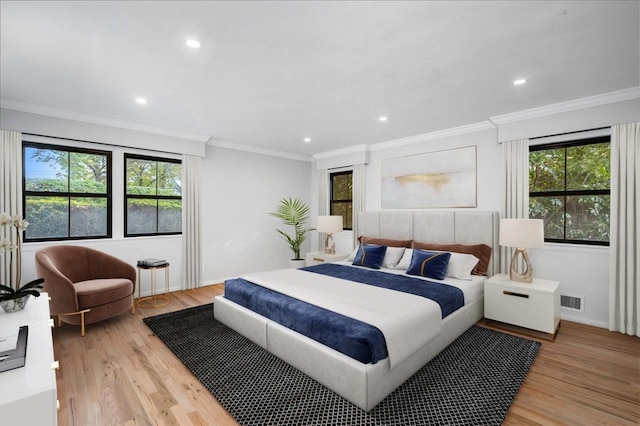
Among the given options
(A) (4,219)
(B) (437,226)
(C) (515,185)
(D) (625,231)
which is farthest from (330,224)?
(A) (4,219)

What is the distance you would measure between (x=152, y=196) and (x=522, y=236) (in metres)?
5.16

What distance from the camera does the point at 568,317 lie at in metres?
3.65

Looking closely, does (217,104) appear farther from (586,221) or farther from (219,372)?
(586,221)

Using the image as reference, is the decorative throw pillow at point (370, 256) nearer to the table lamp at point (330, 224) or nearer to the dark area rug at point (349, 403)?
the table lamp at point (330, 224)

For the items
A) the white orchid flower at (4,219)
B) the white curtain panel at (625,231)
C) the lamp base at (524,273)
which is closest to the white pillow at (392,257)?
the lamp base at (524,273)

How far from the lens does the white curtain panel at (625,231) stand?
3166 mm

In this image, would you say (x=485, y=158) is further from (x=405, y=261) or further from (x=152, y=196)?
(x=152, y=196)

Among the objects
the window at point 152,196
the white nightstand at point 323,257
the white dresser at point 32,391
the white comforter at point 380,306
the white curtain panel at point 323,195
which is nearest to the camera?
the white dresser at point 32,391

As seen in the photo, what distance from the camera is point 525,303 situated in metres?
3.28

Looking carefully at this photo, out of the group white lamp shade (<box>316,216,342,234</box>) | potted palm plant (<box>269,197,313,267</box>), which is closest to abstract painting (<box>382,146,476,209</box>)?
white lamp shade (<box>316,216,342,234</box>)

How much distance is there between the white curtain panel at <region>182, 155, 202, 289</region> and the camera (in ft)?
16.4

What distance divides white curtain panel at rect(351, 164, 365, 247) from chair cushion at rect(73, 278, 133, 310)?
367cm

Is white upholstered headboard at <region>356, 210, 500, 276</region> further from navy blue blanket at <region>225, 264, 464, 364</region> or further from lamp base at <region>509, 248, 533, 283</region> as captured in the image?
navy blue blanket at <region>225, 264, 464, 364</region>

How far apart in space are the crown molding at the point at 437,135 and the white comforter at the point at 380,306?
9.15 ft
